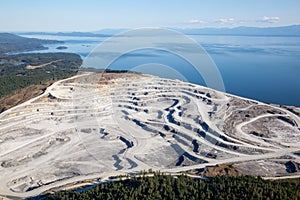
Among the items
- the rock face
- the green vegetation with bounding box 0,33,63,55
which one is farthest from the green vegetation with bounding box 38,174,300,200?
the green vegetation with bounding box 0,33,63,55

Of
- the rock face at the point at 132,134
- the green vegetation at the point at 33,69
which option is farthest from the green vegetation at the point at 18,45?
the rock face at the point at 132,134

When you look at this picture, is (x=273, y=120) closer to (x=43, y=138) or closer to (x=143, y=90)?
(x=143, y=90)

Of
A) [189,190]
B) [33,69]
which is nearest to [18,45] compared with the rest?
[33,69]

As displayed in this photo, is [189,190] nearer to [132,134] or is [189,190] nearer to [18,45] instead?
[132,134]

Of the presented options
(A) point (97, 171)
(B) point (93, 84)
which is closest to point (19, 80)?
(B) point (93, 84)

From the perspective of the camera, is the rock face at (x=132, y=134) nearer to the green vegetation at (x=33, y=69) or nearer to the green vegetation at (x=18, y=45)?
the green vegetation at (x=33, y=69)

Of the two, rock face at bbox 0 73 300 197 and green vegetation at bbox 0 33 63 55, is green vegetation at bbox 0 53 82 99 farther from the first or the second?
green vegetation at bbox 0 33 63 55
